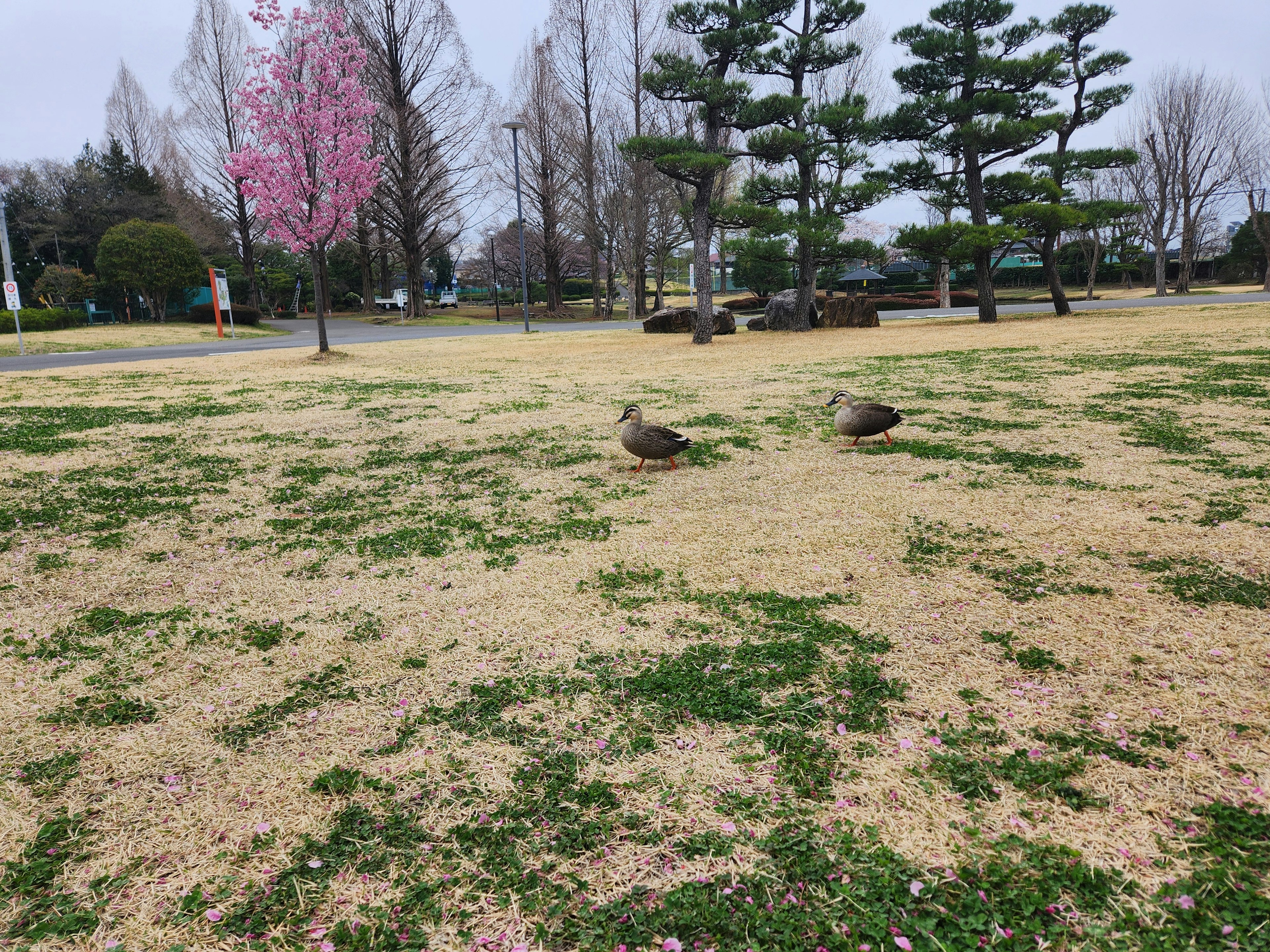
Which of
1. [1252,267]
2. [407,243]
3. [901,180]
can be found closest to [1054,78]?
[901,180]

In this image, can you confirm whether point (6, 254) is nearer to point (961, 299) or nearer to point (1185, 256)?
point (961, 299)

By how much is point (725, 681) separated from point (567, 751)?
682 mm

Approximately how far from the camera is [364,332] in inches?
1136

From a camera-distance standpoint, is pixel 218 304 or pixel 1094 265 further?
pixel 1094 265

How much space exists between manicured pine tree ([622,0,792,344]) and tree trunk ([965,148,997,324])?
566cm

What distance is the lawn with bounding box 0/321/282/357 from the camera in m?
21.9

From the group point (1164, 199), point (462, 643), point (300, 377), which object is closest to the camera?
point (462, 643)

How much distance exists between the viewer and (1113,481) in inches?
193

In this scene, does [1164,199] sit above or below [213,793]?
above

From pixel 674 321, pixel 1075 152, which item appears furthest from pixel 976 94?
pixel 674 321

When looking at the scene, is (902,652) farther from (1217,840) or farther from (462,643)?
(462,643)

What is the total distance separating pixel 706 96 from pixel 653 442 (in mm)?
14568

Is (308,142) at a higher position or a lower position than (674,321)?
higher

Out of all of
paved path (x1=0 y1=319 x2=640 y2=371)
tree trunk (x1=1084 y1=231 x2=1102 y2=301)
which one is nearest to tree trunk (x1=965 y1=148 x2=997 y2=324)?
paved path (x1=0 y1=319 x2=640 y2=371)
